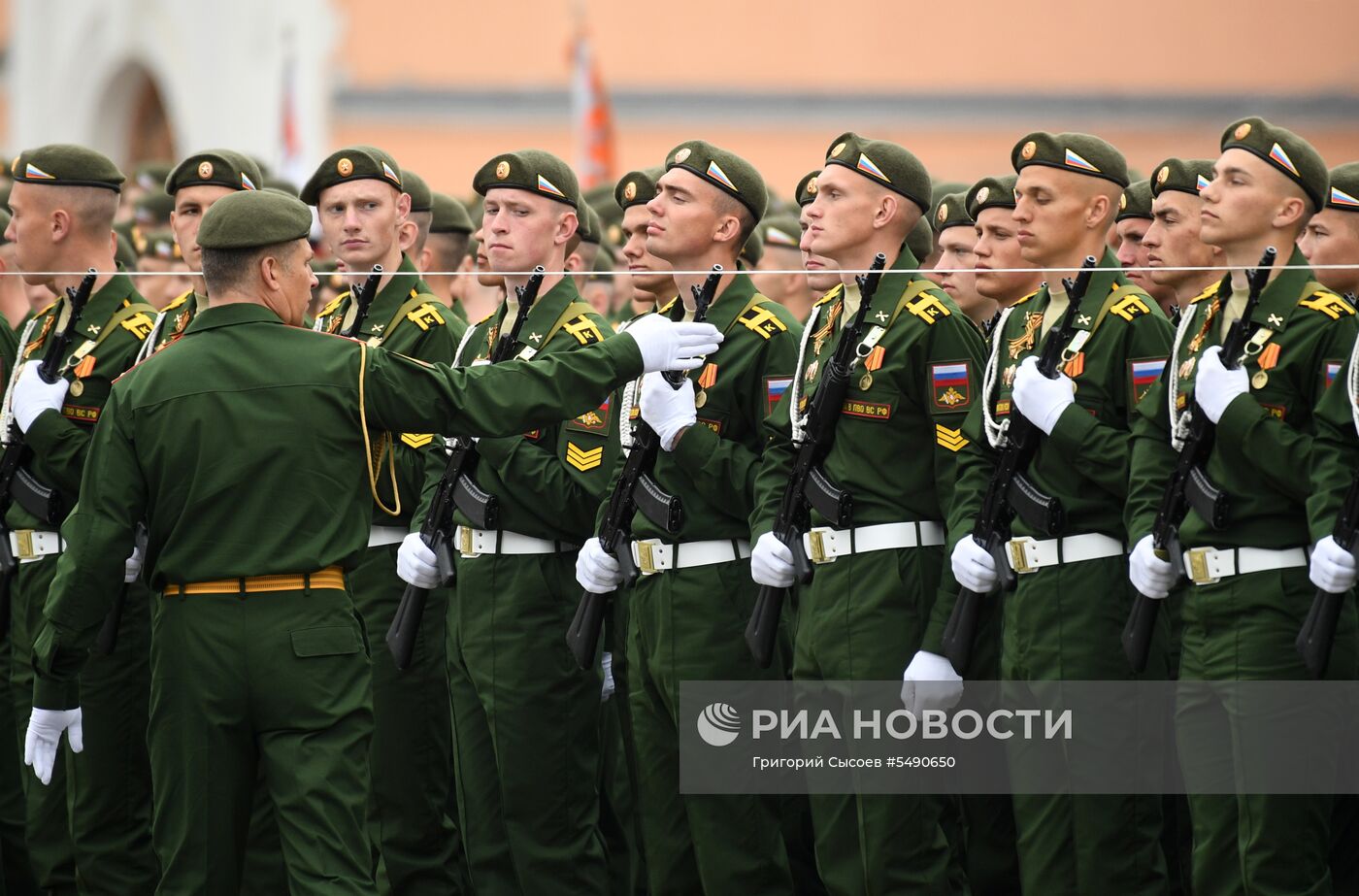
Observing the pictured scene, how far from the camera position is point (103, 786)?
686 centimetres

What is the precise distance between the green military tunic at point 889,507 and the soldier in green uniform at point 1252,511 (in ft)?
1.90

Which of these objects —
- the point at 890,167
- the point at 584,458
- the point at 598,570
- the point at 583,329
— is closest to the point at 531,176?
the point at 583,329

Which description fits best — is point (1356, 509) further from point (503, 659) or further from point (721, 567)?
→ point (503, 659)

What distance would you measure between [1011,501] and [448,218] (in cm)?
370

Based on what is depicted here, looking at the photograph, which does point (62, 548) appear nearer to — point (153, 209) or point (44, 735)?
point (44, 735)

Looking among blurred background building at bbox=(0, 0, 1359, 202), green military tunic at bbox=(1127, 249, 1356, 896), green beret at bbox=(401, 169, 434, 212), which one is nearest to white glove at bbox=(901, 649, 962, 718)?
green military tunic at bbox=(1127, 249, 1356, 896)

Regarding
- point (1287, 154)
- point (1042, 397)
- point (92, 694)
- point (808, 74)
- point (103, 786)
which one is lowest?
point (808, 74)

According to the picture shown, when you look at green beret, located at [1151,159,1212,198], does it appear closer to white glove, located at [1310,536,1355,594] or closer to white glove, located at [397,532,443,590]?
white glove, located at [1310,536,1355,594]

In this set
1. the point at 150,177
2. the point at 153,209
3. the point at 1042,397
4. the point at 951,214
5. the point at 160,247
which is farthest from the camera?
the point at 150,177

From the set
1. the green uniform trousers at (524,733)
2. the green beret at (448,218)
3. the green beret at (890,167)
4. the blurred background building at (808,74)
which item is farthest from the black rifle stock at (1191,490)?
the blurred background building at (808,74)

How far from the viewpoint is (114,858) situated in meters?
6.83

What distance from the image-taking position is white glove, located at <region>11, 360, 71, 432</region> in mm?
6875

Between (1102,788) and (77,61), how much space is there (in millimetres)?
21162

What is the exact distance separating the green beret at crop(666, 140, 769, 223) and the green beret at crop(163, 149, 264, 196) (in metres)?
1.97
